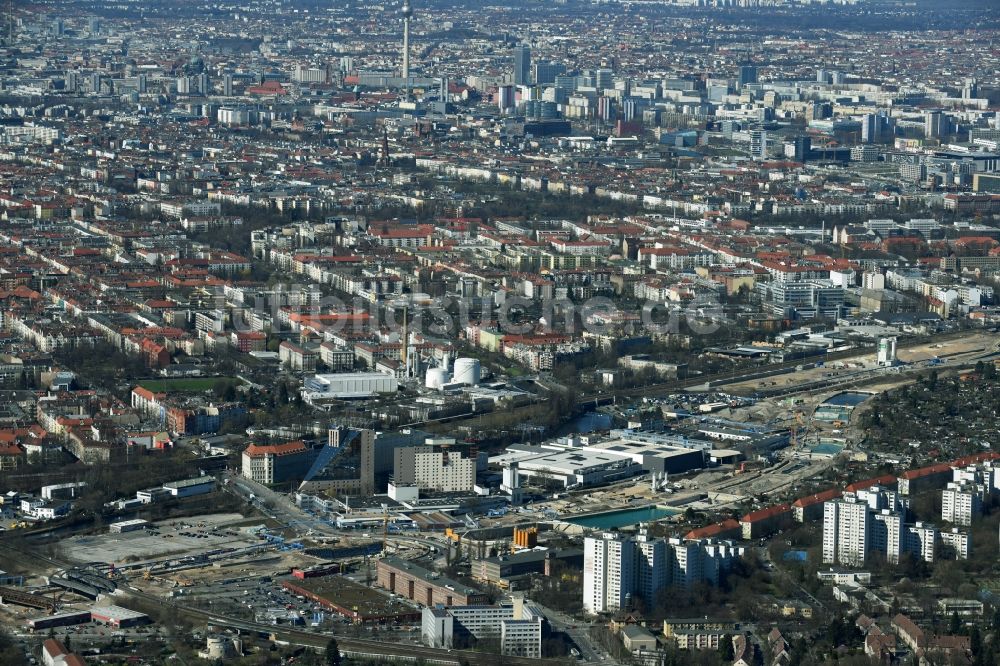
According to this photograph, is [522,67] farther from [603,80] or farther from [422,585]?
[422,585]

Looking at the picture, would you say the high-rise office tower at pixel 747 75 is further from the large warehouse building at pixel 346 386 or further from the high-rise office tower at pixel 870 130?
the large warehouse building at pixel 346 386

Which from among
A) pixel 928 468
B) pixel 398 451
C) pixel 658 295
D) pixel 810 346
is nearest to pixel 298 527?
pixel 398 451

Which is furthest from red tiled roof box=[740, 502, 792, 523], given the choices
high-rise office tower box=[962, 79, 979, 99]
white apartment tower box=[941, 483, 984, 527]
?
→ high-rise office tower box=[962, 79, 979, 99]

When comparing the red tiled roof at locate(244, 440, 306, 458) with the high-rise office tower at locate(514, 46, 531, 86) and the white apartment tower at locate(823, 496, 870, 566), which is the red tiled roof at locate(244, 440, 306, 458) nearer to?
the white apartment tower at locate(823, 496, 870, 566)

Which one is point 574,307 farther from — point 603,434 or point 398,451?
point 398,451

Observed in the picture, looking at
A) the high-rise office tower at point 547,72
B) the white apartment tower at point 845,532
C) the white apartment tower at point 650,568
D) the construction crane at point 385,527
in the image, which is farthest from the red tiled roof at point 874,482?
the high-rise office tower at point 547,72
